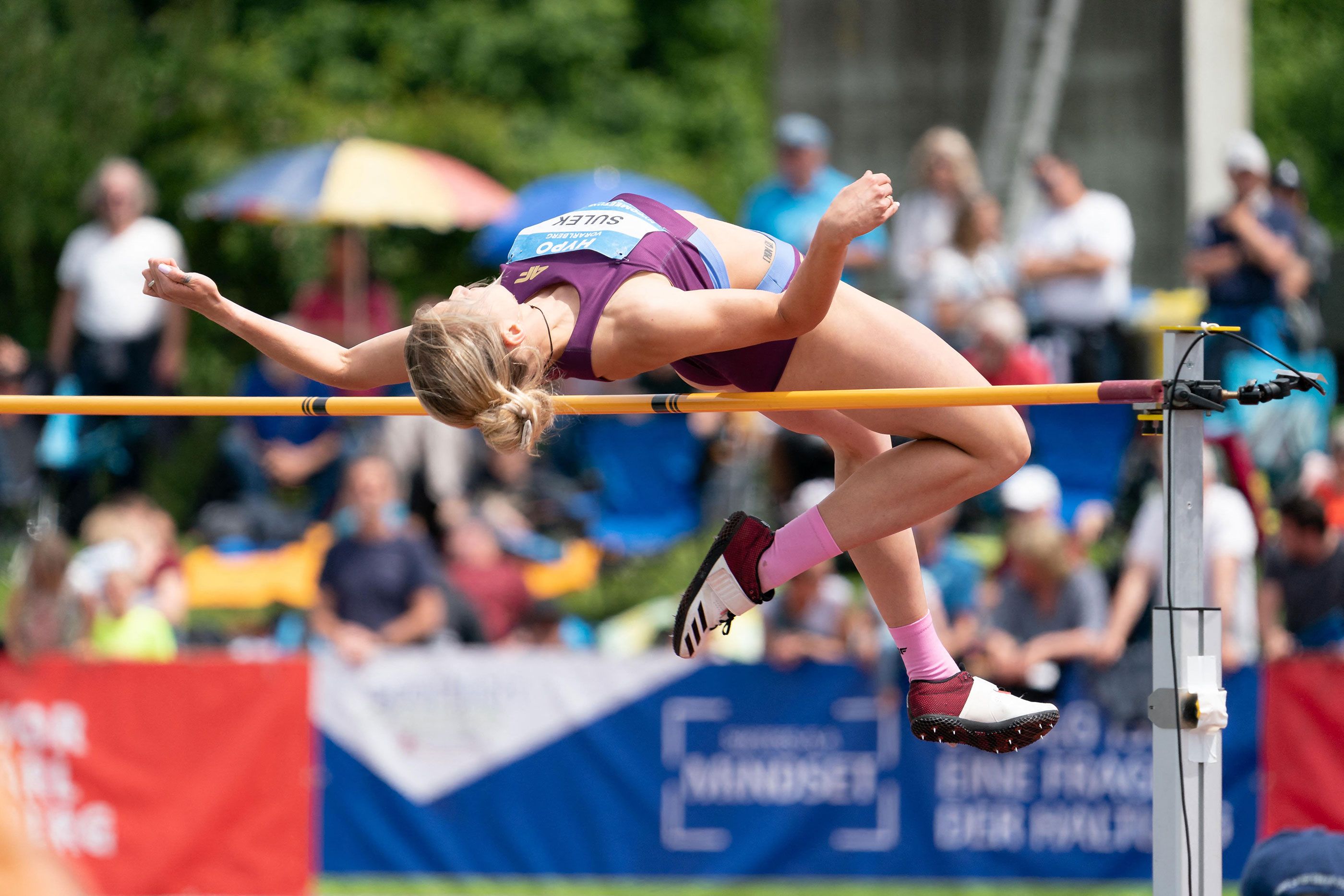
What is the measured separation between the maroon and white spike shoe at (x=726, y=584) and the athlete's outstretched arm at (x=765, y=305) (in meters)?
0.64

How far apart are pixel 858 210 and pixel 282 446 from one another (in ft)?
21.2

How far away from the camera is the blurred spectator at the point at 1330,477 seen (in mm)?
8148

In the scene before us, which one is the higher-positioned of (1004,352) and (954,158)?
(954,158)

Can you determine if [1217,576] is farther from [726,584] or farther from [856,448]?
[726,584]

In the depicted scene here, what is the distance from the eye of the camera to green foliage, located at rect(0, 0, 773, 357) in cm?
1677

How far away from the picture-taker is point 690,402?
4.04 meters

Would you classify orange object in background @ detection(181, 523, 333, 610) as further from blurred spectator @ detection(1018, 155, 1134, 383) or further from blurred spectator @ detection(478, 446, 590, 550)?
blurred spectator @ detection(1018, 155, 1134, 383)

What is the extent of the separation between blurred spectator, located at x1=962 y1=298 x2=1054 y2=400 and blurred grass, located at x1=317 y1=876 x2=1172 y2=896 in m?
2.20

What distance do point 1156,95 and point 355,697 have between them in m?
7.61

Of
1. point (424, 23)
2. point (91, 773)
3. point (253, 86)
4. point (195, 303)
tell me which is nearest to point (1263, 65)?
point (424, 23)

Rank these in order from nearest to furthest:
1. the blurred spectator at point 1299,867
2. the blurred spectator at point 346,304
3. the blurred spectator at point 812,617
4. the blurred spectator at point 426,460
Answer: the blurred spectator at point 1299,867 < the blurred spectator at point 812,617 < the blurred spectator at point 426,460 < the blurred spectator at point 346,304

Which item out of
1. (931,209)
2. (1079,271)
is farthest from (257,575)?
(1079,271)

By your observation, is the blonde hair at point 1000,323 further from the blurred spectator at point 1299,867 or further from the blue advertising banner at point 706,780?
the blurred spectator at point 1299,867

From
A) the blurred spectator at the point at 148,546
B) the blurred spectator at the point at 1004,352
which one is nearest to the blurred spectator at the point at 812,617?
the blurred spectator at the point at 1004,352
